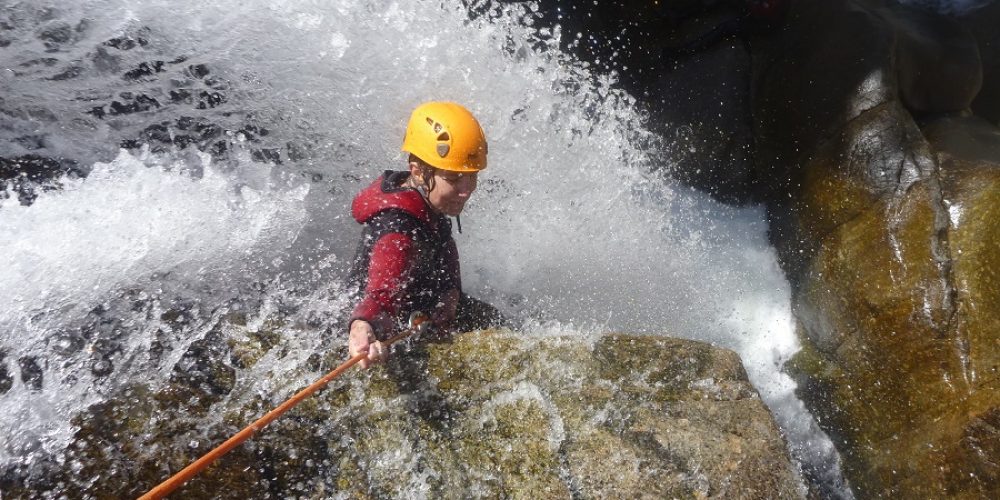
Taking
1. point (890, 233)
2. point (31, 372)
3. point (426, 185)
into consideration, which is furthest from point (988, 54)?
point (31, 372)

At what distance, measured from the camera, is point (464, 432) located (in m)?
2.27

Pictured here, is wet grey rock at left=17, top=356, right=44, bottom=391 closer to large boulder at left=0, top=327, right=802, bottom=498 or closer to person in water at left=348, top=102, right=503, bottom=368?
large boulder at left=0, top=327, right=802, bottom=498

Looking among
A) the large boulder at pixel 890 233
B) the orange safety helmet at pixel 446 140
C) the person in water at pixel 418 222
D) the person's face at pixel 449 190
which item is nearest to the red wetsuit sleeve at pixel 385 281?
the person in water at pixel 418 222

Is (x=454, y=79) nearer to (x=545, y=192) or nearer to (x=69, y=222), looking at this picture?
(x=545, y=192)

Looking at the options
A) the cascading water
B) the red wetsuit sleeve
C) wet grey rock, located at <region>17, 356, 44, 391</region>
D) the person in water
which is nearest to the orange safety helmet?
the person in water

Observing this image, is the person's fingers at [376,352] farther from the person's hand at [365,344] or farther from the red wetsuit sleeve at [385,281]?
the red wetsuit sleeve at [385,281]

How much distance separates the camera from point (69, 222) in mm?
3199

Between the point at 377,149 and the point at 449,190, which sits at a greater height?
the point at 449,190

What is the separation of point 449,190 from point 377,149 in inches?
91.4

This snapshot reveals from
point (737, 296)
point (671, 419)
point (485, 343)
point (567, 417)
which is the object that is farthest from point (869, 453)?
point (485, 343)

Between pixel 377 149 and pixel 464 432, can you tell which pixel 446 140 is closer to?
pixel 464 432

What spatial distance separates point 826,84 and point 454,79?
341 cm

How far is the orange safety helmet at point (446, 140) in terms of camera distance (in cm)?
285

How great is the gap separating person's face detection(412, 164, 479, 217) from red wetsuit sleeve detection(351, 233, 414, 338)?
360 mm
